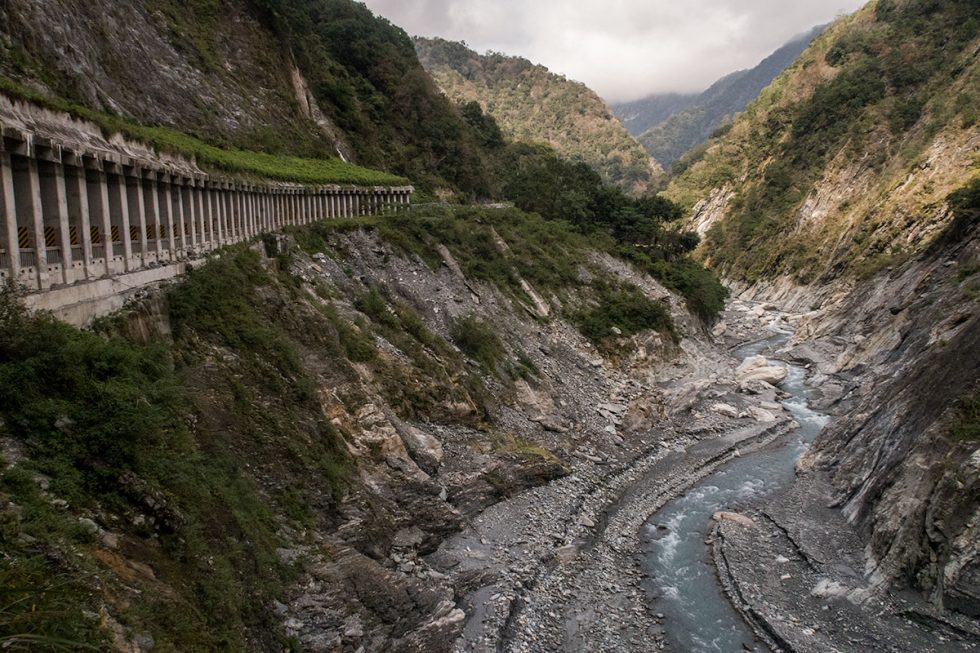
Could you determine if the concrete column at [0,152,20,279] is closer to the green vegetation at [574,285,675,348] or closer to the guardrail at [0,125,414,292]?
the guardrail at [0,125,414,292]

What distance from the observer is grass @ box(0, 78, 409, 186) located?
1549 centimetres

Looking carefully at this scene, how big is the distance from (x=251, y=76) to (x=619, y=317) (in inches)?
1279

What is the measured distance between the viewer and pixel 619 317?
146 feet

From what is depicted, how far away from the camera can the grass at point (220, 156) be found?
15.5 meters

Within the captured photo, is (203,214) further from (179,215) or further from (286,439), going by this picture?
(286,439)

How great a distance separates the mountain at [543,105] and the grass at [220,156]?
130 meters

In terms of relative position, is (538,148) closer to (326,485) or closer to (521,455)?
(521,455)

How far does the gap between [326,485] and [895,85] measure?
104221mm

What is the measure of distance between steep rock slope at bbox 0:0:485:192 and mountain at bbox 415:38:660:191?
328ft

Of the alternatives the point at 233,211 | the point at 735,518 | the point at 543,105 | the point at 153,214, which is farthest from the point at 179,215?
the point at 543,105

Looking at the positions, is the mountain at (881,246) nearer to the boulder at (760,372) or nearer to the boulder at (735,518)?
the boulder at (760,372)

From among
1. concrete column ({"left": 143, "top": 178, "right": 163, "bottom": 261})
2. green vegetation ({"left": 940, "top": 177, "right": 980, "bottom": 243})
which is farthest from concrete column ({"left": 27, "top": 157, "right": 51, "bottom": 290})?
green vegetation ({"left": 940, "top": 177, "right": 980, "bottom": 243})

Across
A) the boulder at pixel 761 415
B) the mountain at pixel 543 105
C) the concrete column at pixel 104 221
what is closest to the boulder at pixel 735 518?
the boulder at pixel 761 415

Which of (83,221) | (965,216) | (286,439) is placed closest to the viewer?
(83,221)
